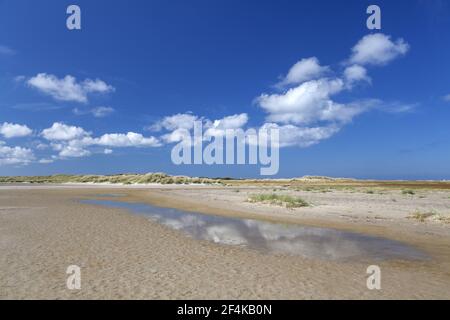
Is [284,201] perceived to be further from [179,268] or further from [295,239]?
[179,268]

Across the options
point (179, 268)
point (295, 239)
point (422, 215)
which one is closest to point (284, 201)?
point (422, 215)

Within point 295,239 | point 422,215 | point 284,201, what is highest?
point 284,201

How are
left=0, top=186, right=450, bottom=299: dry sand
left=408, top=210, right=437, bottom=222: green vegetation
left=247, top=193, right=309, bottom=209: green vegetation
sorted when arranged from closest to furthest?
left=0, top=186, right=450, bottom=299: dry sand → left=408, top=210, right=437, bottom=222: green vegetation → left=247, top=193, right=309, bottom=209: green vegetation

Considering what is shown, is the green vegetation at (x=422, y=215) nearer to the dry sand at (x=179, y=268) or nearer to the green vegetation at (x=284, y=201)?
the dry sand at (x=179, y=268)

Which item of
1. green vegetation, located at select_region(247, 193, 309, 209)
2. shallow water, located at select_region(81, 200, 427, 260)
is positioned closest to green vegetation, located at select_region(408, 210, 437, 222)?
shallow water, located at select_region(81, 200, 427, 260)

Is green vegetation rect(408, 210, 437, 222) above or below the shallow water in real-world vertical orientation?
above

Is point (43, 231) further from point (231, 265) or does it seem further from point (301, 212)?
point (301, 212)

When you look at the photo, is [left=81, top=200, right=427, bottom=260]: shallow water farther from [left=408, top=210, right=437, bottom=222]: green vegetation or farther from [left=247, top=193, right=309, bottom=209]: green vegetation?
[left=247, top=193, right=309, bottom=209]: green vegetation

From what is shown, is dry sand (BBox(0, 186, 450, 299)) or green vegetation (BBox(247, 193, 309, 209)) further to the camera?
green vegetation (BBox(247, 193, 309, 209))

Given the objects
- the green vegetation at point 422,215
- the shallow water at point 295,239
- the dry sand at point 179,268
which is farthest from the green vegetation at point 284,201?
the dry sand at point 179,268

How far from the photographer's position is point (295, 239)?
572 inches

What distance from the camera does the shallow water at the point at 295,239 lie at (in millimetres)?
12000

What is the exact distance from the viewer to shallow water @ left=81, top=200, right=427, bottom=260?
39.4ft
